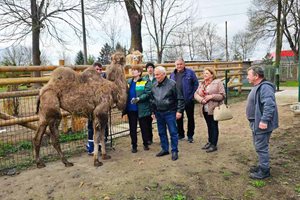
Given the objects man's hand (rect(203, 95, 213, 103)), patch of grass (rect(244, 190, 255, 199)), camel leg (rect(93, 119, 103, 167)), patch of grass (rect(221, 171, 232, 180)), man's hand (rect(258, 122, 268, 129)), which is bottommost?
patch of grass (rect(244, 190, 255, 199))

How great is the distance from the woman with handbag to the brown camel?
5.01ft

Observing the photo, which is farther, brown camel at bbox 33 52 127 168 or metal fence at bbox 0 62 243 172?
metal fence at bbox 0 62 243 172

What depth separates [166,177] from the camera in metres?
4.32

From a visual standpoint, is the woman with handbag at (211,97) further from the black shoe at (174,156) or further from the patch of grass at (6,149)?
the patch of grass at (6,149)

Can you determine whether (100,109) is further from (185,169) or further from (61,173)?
(185,169)

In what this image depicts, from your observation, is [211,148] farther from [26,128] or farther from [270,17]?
[270,17]

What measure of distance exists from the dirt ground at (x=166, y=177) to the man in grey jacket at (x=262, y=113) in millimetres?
313

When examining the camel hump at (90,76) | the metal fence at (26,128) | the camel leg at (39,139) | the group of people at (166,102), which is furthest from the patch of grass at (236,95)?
the camel leg at (39,139)

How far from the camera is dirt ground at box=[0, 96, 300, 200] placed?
3.87m

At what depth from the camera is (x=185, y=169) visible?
15.2 ft

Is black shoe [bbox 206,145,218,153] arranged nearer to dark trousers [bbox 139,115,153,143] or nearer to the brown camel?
dark trousers [bbox 139,115,153,143]

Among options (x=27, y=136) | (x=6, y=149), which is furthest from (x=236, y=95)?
(x=6, y=149)

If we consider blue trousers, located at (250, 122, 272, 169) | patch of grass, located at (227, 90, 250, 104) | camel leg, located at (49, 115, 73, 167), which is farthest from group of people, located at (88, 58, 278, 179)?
patch of grass, located at (227, 90, 250, 104)

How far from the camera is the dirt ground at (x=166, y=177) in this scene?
3871mm
